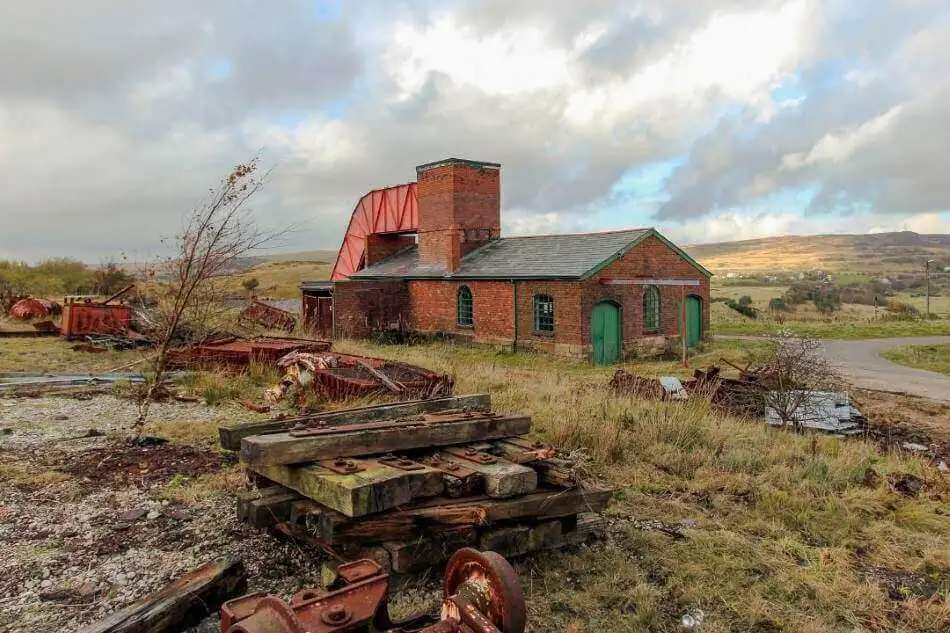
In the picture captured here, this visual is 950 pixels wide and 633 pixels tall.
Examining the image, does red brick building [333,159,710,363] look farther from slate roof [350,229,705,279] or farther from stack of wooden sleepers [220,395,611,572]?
stack of wooden sleepers [220,395,611,572]

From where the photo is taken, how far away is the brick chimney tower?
77.0ft

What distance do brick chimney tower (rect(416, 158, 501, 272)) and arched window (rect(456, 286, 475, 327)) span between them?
40.4 inches

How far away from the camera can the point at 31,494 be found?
5.60 metres

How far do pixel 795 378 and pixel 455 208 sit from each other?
50.8 feet

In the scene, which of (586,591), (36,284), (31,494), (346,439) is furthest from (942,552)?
(36,284)

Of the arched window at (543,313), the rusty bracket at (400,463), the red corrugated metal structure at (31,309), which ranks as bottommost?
the rusty bracket at (400,463)

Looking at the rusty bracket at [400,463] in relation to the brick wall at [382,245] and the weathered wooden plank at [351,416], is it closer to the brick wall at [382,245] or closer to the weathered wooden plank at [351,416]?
the weathered wooden plank at [351,416]

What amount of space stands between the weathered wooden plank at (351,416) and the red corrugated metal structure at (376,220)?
19824mm

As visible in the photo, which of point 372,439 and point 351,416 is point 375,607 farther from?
point 351,416

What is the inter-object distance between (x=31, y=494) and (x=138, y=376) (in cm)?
730

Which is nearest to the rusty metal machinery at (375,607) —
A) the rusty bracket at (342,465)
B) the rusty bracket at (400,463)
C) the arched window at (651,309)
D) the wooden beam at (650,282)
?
the rusty bracket at (342,465)

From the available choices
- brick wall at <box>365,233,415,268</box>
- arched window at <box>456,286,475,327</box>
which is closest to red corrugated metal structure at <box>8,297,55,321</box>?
brick wall at <box>365,233,415,268</box>

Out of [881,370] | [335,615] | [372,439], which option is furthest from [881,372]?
[335,615]

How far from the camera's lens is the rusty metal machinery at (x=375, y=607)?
253 cm
